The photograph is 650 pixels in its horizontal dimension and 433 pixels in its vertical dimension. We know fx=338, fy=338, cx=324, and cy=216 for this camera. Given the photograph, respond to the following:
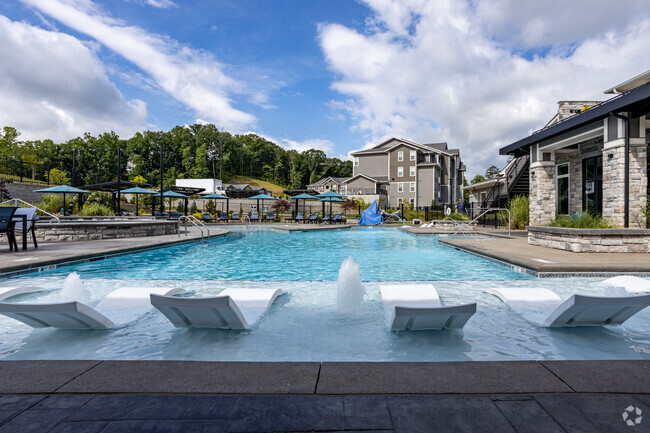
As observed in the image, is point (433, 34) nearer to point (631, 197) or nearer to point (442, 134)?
point (631, 197)

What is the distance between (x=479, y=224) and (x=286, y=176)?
62650 millimetres

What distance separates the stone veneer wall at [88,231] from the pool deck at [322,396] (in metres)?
11.0

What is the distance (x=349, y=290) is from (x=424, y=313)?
1858 millimetres

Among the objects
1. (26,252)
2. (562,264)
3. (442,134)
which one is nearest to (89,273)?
(26,252)

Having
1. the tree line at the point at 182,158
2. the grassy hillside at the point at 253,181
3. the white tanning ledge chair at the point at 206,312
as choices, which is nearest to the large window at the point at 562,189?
the white tanning ledge chair at the point at 206,312

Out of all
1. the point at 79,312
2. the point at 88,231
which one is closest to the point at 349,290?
the point at 79,312

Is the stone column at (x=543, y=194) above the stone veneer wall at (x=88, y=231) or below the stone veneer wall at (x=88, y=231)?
above

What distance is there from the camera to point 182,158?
7050 cm

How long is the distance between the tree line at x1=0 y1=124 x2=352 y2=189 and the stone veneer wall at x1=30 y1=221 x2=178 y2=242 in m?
46.8

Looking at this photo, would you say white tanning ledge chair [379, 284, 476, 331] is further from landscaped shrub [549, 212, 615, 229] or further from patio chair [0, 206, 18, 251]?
patio chair [0, 206, 18, 251]

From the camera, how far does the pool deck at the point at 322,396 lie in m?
1.58

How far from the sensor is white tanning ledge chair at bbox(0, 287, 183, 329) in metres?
2.99

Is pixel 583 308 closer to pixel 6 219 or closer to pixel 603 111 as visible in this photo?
pixel 603 111

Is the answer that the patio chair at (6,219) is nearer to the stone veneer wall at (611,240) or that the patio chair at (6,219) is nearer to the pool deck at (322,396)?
the pool deck at (322,396)
